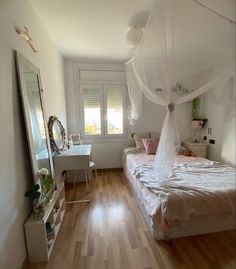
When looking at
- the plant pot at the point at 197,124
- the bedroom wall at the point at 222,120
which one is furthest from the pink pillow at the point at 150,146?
the bedroom wall at the point at 222,120

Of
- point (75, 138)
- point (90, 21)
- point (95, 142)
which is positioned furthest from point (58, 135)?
point (90, 21)

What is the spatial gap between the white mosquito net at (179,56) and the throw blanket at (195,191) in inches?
5.1

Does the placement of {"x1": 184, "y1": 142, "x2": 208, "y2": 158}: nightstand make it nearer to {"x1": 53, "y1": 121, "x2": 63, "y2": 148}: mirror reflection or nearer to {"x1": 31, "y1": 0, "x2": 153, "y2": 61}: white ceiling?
{"x1": 31, "y1": 0, "x2": 153, "y2": 61}: white ceiling

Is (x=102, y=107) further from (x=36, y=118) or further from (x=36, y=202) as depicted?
(x=36, y=202)

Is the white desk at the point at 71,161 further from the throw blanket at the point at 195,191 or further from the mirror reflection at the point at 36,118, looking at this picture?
the throw blanket at the point at 195,191

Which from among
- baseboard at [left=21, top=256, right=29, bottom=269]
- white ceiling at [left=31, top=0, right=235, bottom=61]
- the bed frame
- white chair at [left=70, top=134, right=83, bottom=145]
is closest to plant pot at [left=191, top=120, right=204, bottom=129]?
the bed frame

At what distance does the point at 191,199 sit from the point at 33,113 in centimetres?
164

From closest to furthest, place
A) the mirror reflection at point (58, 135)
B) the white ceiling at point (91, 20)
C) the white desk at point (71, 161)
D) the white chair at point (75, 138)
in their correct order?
the white ceiling at point (91, 20)
the white desk at point (71, 161)
the mirror reflection at point (58, 135)
the white chair at point (75, 138)

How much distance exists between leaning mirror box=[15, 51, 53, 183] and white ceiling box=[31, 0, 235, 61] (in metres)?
0.70

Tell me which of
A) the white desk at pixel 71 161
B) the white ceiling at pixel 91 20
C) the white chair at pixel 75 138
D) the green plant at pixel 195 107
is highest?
the white ceiling at pixel 91 20

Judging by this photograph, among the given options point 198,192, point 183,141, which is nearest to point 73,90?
point 183,141

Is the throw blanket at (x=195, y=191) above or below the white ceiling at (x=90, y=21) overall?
below

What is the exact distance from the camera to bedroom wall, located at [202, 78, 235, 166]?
822mm

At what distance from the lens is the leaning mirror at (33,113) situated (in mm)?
1592
